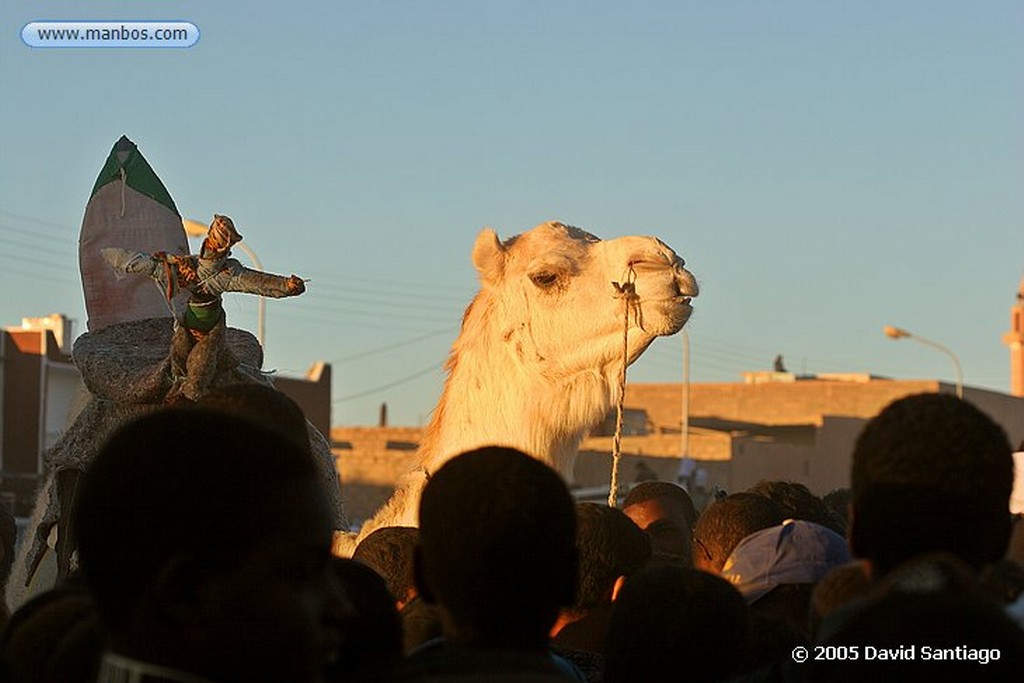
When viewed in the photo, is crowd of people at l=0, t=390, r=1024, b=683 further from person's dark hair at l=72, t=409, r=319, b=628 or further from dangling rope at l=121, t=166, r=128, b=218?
dangling rope at l=121, t=166, r=128, b=218

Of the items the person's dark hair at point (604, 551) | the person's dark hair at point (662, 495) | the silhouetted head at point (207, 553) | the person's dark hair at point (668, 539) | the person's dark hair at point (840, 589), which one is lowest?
the person's dark hair at point (668, 539)

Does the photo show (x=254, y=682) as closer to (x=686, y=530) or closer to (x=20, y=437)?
(x=686, y=530)

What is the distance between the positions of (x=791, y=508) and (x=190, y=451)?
373 cm

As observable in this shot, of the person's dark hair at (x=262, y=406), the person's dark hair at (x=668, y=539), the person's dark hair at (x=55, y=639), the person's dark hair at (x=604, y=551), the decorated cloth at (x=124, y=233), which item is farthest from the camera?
the decorated cloth at (x=124, y=233)

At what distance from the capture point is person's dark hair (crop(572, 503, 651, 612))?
483 centimetres

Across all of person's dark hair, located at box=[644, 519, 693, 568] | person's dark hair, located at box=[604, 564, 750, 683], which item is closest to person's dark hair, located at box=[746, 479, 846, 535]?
person's dark hair, located at box=[644, 519, 693, 568]

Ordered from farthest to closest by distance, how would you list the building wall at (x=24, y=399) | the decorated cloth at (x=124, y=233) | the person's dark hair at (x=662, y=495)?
the building wall at (x=24, y=399) → the decorated cloth at (x=124, y=233) → the person's dark hair at (x=662, y=495)

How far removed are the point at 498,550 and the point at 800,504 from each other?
303 centimetres

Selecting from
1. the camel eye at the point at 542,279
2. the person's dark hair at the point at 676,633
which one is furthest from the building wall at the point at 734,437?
the person's dark hair at the point at 676,633

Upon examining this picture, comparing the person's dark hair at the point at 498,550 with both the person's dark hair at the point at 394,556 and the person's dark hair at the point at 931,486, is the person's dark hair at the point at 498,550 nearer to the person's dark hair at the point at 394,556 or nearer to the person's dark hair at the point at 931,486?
the person's dark hair at the point at 931,486

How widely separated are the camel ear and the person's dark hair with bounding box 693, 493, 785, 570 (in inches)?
85.4

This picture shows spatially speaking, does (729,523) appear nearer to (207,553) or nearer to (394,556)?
(394,556)

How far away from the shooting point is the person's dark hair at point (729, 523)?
5.42 meters

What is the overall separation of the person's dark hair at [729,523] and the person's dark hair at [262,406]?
1750 millimetres
